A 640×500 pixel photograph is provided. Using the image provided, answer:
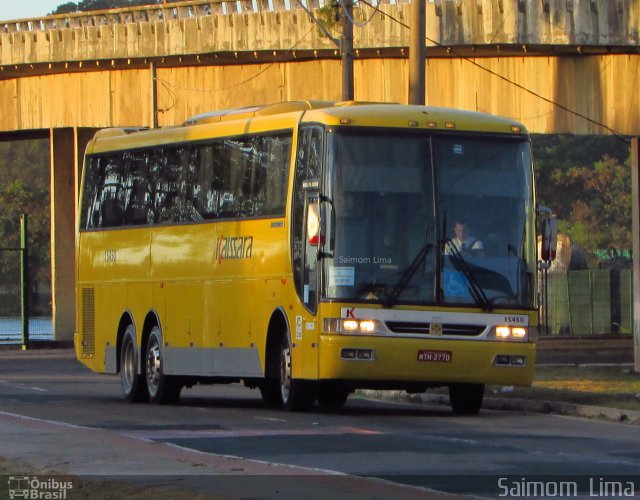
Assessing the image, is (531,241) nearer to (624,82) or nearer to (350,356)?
(350,356)

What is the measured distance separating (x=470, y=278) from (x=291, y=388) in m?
2.63

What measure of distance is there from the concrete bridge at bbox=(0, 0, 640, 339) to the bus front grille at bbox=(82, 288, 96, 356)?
750 centimetres

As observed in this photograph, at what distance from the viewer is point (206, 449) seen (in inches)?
619

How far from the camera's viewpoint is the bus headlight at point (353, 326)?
1989 cm

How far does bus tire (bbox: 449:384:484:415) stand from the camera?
70.7ft

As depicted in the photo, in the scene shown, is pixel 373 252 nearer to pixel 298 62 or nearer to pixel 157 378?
pixel 157 378

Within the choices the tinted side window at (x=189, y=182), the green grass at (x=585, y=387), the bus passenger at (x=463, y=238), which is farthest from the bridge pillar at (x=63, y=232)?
the bus passenger at (x=463, y=238)

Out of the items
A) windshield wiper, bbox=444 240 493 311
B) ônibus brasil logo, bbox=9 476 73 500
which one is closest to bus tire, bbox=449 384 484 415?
windshield wiper, bbox=444 240 493 311

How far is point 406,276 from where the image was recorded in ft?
65.7

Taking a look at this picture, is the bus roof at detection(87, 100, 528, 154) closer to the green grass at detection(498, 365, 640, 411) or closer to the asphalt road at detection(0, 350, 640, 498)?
the asphalt road at detection(0, 350, 640, 498)

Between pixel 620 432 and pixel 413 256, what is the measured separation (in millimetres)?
3379

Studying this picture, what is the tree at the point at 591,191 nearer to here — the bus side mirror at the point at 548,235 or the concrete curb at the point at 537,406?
the concrete curb at the point at 537,406

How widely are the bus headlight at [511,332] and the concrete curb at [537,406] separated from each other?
1.33 metres

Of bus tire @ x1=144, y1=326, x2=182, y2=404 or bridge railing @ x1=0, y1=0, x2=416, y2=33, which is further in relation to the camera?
bridge railing @ x1=0, y1=0, x2=416, y2=33
